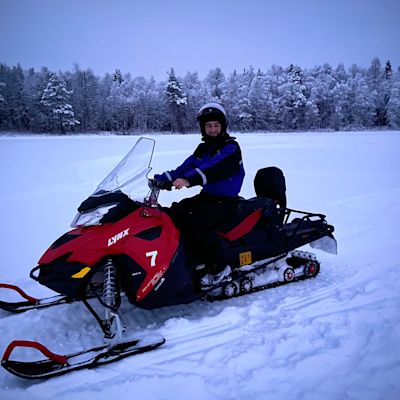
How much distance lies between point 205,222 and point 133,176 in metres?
0.79

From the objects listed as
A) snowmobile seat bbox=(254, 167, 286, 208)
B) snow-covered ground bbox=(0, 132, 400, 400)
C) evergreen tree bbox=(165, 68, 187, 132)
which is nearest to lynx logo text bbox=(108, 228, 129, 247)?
snow-covered ground bbox=(0, 132, 400, 400)

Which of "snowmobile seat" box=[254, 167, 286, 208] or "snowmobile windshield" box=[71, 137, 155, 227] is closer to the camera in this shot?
"snowmobile windshield" box=[71, 137, 155, 227]

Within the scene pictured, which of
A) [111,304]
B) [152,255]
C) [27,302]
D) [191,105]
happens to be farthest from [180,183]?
[191,105]

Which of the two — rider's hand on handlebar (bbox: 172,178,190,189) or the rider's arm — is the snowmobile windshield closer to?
rider's hand on handlebar (bbox: 172,178,190,189)

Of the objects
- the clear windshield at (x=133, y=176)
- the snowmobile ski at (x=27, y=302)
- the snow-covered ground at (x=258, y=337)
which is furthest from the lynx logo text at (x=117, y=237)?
the snowmobile ski at (x=27, y=302)

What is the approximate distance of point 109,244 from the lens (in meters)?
2.77

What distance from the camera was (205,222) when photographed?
325 cm

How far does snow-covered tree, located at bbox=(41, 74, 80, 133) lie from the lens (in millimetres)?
41969

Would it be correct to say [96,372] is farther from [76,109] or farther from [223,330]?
[76,109]

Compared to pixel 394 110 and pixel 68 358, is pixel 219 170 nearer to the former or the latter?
pixel 68 358

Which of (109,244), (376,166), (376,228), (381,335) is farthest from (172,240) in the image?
(376,166)

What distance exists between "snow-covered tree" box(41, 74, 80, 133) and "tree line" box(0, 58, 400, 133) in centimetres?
12

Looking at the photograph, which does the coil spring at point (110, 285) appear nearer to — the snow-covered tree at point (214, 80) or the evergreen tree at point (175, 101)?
the evergreen tree at point (175, 101)

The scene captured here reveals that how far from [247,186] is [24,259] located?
6.18m
